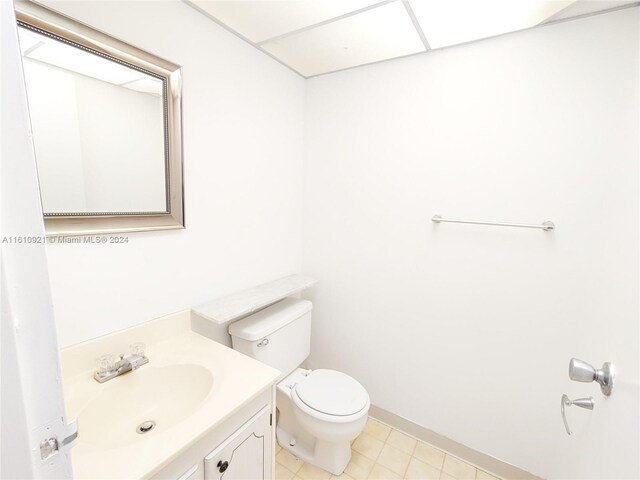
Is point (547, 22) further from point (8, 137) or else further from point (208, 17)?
point (8, 137)

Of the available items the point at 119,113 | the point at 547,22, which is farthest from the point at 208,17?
the point at 547,22

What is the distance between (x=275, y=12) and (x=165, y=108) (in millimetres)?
607

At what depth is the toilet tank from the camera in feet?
4.66

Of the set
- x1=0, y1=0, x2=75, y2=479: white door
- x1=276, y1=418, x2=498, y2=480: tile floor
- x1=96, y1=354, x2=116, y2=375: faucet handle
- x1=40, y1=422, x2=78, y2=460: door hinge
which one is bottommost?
x1=276, y1=418, x2=498, y2=480: tile floor

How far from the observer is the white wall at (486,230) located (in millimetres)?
1147

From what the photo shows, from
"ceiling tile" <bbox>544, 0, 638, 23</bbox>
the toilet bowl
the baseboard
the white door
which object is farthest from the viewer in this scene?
the baseboard

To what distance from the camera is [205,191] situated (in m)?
1.36

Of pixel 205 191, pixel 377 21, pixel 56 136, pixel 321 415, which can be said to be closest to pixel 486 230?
pixel 377 21

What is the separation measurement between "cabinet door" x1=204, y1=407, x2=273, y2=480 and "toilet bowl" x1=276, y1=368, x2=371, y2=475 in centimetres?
34

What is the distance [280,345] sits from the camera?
5.16ft

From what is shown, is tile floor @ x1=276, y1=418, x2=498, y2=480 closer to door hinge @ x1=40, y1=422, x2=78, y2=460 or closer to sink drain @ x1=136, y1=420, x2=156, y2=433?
sink drain @ x1=136, y1=420, x2=156, y2=433

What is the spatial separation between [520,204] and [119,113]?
1.67 metres

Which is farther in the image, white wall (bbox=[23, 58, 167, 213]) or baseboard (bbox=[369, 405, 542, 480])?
baseboard (bbox=[369, 405, 542, 480])

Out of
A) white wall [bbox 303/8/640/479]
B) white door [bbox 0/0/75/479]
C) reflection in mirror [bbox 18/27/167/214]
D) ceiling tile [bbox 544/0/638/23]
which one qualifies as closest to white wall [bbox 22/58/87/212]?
reflection in mirror [bbox 18/27/167/214]
